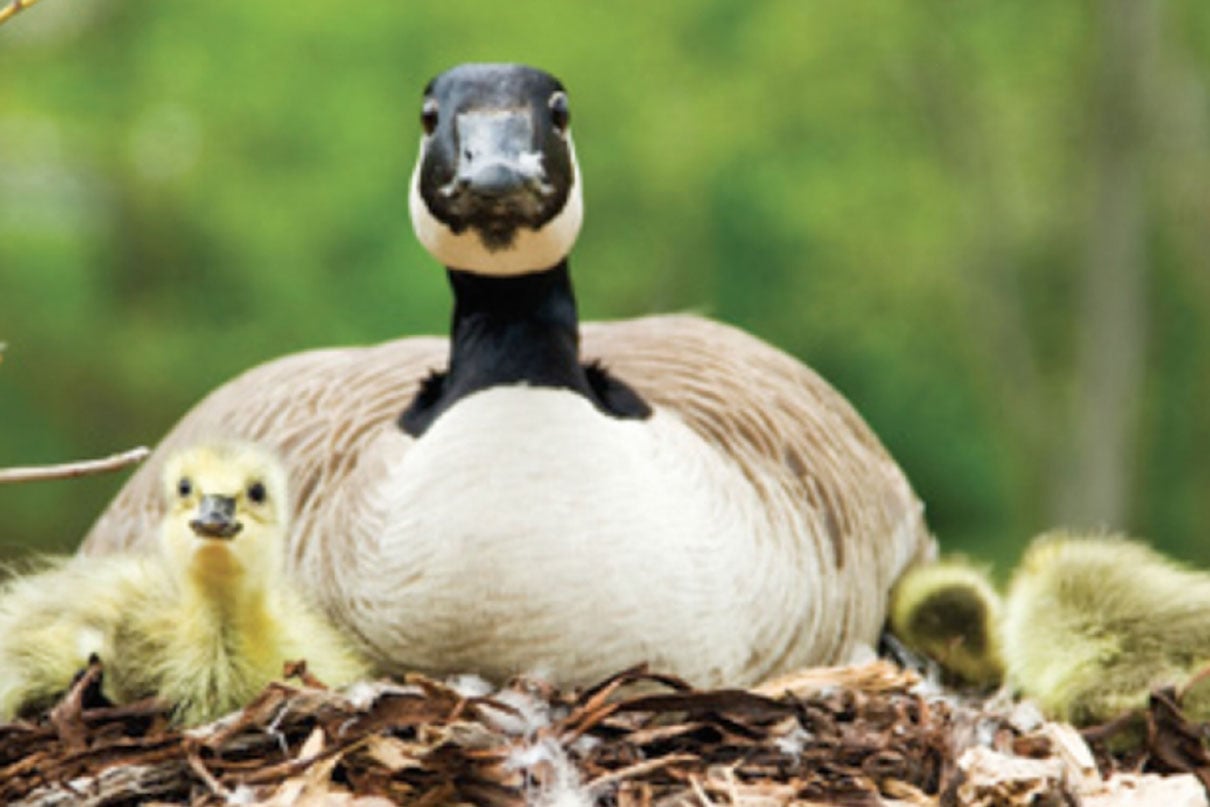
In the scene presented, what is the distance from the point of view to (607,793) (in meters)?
3.42

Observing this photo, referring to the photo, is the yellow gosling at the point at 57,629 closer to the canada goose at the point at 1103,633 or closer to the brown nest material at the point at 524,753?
the brown nest material at the point at 524,753

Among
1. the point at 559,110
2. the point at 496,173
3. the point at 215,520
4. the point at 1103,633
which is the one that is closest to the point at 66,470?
the point at 215,520

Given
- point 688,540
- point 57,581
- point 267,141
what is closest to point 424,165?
point 688,540

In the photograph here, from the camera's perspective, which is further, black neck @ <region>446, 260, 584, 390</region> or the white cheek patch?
black neck @ <region>446, 260, 584, 390</region>

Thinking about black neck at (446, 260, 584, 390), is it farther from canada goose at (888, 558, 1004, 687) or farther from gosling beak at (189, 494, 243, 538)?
canada goose at (888, 558, 1004, 687)

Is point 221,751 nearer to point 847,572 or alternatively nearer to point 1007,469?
point 847,572

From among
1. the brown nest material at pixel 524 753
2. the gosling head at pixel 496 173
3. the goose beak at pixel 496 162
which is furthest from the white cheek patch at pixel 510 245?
the brown nest material at pixel 524 753

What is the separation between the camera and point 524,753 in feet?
11.3

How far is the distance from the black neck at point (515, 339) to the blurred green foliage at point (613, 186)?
26.1 ft

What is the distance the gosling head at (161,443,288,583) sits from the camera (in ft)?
12.3

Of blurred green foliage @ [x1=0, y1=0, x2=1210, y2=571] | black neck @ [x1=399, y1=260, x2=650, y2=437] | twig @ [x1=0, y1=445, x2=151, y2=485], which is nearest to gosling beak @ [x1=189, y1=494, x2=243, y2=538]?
black neck @ [x1=399, y1=260, x2=650, y2=437]

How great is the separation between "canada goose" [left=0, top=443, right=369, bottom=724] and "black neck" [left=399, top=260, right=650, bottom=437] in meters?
0.42

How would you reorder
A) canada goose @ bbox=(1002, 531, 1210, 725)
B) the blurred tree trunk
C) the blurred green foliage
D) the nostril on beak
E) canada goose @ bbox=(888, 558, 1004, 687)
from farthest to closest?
the blurred tree trunk → the blurred green foliage → canada goose @ bbox=(888, 558, 1004, 687) → canada goose @ bbox=(1002, 531, 1210, 725) → the nostril on beak

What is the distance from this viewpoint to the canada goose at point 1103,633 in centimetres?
433
